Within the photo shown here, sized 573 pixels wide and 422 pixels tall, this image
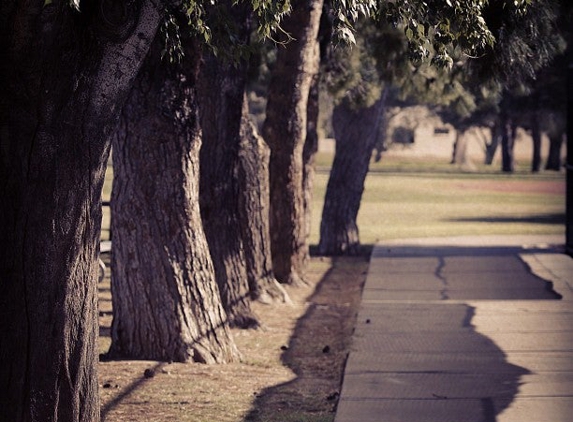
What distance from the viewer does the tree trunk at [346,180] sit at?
2150 cm

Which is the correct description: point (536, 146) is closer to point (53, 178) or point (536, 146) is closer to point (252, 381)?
point (252, 381)

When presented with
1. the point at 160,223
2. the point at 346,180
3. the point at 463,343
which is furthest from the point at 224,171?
the point at 346,180

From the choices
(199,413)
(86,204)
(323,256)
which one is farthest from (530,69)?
(323,256)

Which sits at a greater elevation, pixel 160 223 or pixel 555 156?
pixel 555 156

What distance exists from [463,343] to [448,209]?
25999 mm

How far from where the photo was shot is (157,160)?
962 cm

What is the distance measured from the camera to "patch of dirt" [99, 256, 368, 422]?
325 inches

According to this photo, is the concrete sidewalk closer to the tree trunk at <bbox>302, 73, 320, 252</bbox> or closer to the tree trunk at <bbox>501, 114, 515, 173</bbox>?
the tree trunk at <bbox>302, 73, 320, 252</bbox>

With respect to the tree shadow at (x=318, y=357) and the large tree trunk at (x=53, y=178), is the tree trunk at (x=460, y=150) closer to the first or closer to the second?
the tree shadow at (x=318, y=357)

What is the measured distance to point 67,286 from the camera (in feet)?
19.4

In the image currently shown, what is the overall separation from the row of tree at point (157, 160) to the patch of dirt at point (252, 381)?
1.33 feet

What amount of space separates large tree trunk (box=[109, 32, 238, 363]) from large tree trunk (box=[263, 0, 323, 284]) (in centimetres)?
533

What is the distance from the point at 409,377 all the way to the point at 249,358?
213 cm

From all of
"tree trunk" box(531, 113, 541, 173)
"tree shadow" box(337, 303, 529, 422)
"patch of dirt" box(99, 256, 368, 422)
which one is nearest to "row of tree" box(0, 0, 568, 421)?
"patch of dirt" box(99, 256, 368, 422)
